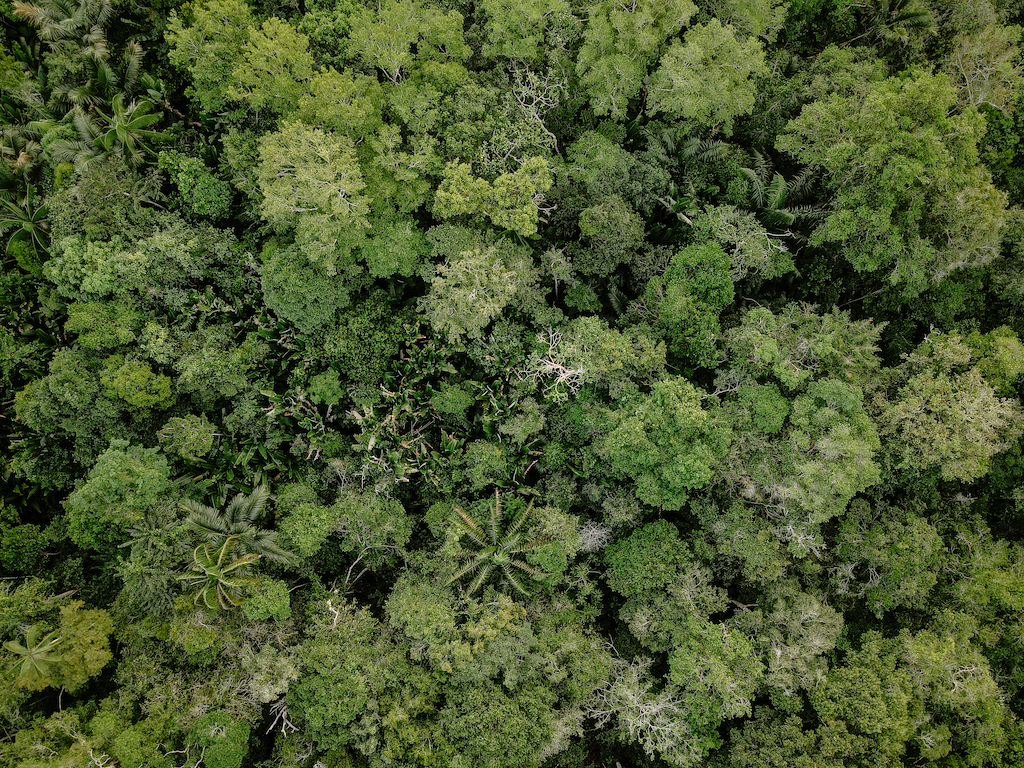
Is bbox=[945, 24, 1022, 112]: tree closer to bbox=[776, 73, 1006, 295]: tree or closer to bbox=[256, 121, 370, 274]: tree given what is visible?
bbox=[776, 73, 1006, 295]: tree

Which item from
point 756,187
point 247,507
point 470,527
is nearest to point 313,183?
point 247,507

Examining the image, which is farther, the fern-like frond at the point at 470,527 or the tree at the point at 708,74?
the fern-like frond at the point at 470,527

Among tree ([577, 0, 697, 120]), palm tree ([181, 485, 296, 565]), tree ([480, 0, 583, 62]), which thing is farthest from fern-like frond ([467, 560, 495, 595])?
tree ([480, 0, 583, 62])

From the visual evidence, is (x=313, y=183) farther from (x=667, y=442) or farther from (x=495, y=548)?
(x=667, y=442)

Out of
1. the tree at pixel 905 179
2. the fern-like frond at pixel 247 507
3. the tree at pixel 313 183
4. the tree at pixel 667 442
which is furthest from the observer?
the fern-like frond at pixel 247 507

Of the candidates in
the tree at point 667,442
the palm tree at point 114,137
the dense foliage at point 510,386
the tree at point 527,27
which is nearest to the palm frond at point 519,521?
the dense foliage at point 510,386

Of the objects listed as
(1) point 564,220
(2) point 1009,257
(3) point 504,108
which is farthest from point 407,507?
(2) point 1009,257

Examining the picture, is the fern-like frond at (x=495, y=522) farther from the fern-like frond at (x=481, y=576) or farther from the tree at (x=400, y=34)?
the tree at (x=400, y=34)
